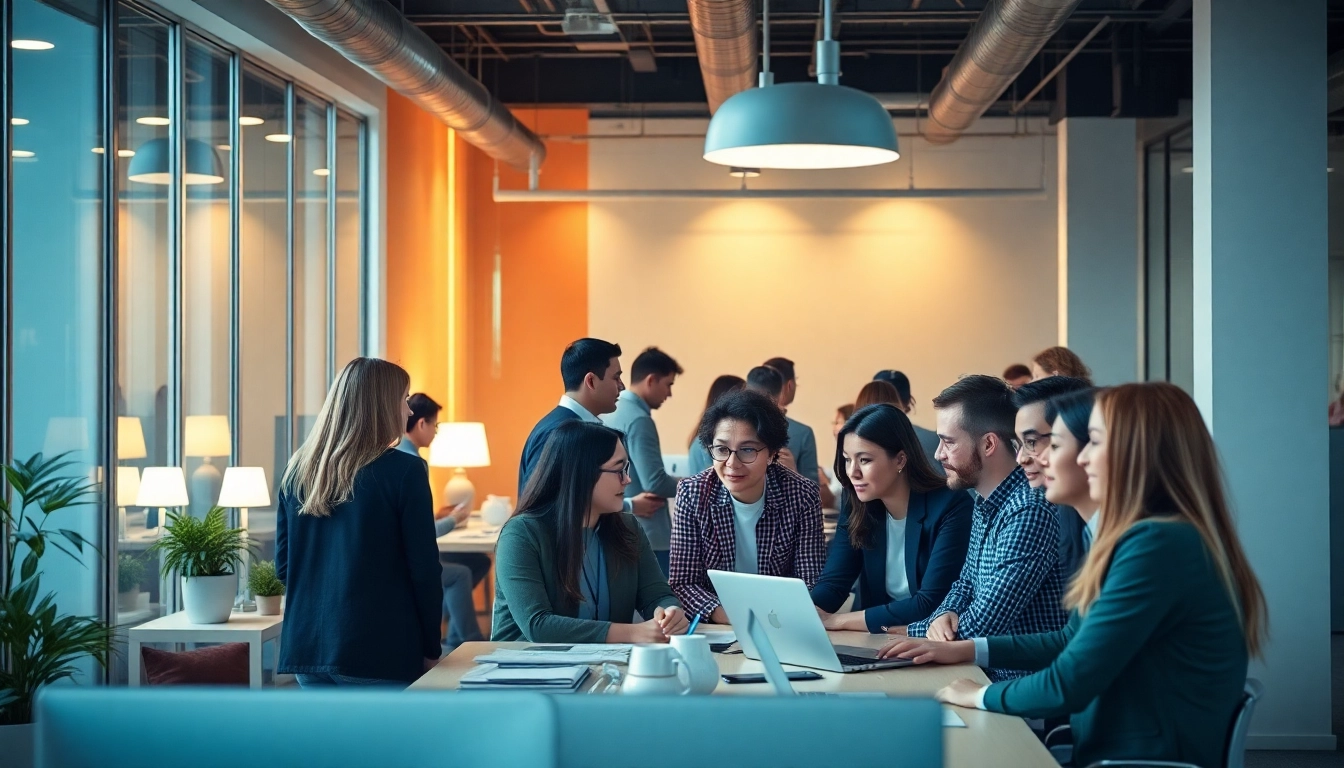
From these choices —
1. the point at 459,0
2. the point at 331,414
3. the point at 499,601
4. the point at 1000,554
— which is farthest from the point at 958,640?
the point at 459,0

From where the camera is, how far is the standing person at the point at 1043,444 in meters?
3.28

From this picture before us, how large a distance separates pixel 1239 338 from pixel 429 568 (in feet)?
12.1

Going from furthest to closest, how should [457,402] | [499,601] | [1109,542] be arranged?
[457,402]
[499,601]
[1109,542]

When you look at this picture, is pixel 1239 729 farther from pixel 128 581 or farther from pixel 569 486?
pixel 128 581

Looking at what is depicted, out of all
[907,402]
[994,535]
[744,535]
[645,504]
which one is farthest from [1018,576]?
[907,402]

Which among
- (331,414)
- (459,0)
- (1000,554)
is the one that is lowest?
(1000,554)

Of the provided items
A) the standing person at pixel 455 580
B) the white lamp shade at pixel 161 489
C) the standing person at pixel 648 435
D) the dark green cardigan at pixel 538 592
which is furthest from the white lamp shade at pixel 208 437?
the dark green cardigan at pixel 538 592

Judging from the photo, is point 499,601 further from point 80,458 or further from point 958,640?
point 80,458

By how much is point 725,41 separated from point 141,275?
3.04m

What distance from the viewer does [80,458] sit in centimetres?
518

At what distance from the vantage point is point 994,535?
3.50 metres

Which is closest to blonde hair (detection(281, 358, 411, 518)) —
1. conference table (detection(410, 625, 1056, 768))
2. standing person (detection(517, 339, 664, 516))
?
conference table (detection(410, 625, 1056, 768))

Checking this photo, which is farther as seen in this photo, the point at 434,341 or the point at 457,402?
the point at 457,402

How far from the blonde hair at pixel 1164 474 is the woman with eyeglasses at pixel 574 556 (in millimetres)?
1417
